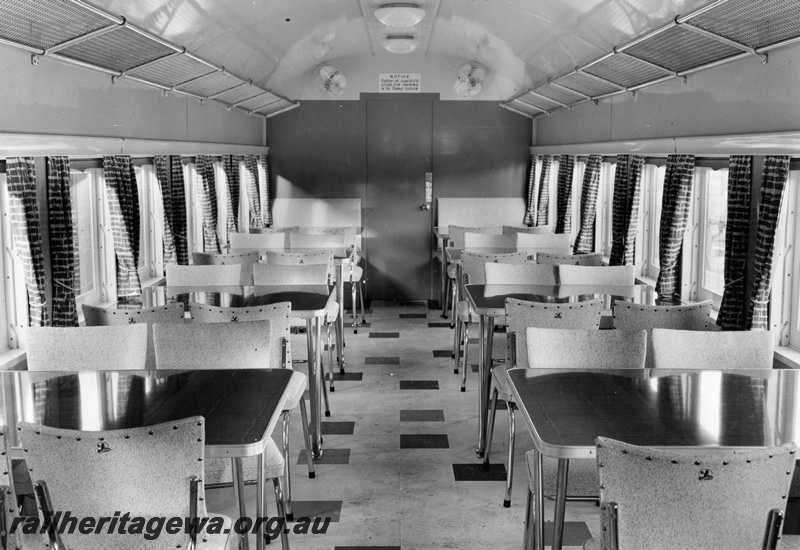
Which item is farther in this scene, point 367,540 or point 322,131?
point 322,131

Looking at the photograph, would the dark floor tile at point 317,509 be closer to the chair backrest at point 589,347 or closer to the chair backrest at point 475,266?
the chair backrest at point 589,347

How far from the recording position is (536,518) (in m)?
3.27

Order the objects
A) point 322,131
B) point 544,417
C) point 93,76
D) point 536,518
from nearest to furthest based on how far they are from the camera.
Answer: point 544,417, point 536,518, point 93,76, point 322,131

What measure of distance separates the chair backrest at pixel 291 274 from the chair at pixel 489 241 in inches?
113

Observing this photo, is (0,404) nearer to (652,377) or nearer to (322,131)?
(652,377)

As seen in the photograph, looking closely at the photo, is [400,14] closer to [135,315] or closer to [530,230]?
[135,315]

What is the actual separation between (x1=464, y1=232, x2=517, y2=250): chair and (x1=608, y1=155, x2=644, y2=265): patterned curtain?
45.6 inches

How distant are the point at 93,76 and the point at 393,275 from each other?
269 inches

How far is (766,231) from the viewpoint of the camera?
525 centimetres

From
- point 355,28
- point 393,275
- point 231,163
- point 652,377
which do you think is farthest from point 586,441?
point 393,275

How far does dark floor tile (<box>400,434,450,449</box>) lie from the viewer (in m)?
5.66

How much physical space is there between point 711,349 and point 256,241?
601 centimetres

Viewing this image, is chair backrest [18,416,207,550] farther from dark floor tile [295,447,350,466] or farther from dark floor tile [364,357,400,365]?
dark floor tile [364,357,400,365]

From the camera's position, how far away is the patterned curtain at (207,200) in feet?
29.6
